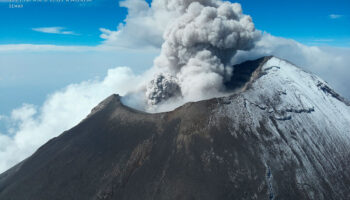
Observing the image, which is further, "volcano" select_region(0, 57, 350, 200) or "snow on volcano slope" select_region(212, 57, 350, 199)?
"snow on volcano slope" select_region(212, 57, 350, 199)

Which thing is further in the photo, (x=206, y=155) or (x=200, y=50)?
(x=200, y=50)

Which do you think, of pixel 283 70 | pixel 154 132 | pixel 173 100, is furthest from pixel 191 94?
pixel 283 70

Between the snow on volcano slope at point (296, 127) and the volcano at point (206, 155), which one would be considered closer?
the volcano at point (206, 155)

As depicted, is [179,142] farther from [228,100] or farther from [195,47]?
[195,47]
